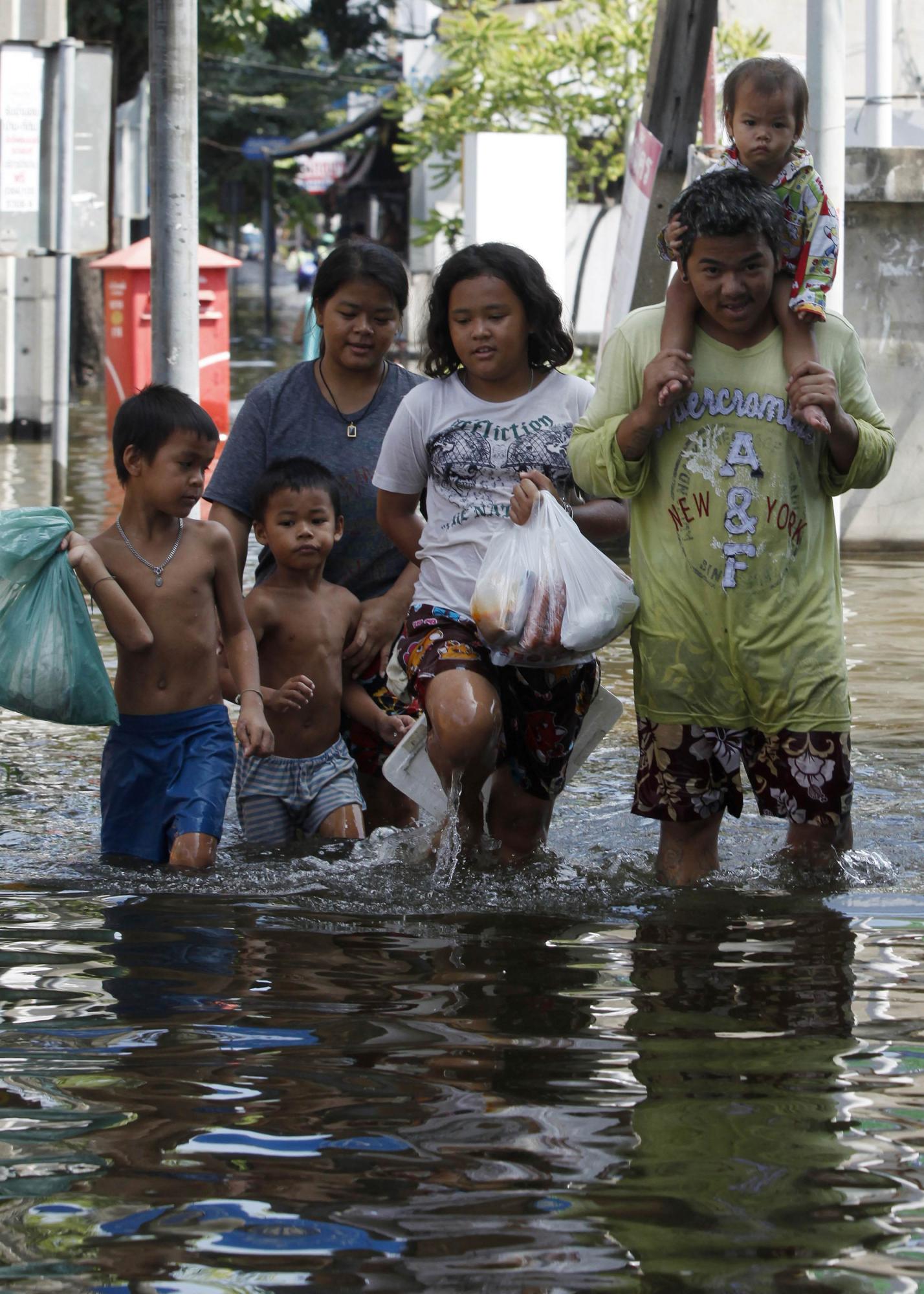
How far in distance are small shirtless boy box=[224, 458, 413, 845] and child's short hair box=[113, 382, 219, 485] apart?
1.11 ft

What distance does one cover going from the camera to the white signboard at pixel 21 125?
1209 cm

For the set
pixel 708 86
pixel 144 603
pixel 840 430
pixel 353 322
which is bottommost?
pixel 144 603

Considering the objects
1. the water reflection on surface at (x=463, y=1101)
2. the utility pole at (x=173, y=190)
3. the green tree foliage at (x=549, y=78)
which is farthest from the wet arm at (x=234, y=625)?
the green tree foliage at (x=549, y=78)

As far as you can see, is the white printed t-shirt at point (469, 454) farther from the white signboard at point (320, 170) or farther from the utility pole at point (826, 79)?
the white signboard at point (320, 170)

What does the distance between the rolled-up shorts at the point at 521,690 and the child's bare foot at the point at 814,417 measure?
92 cm

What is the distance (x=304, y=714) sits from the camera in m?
5.49

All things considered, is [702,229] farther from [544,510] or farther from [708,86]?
[708,86]

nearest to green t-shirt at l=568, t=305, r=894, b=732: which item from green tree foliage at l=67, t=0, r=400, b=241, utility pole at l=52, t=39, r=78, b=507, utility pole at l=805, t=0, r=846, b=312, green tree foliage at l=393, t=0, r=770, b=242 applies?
utility pole at l=805, t=0, r=846, b=312

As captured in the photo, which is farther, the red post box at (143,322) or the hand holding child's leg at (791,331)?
the red post box at (143,322)

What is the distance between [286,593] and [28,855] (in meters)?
1.02

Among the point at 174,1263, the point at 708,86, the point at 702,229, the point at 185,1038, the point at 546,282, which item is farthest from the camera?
the point at 708,86

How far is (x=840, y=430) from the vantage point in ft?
14.6

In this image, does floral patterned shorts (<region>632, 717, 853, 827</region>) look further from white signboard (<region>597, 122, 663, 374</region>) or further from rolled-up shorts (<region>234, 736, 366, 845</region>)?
white signboard (<region>597, 122, 663, 374</region>)

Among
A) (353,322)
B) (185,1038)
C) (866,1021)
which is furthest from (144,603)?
(866,1021)
